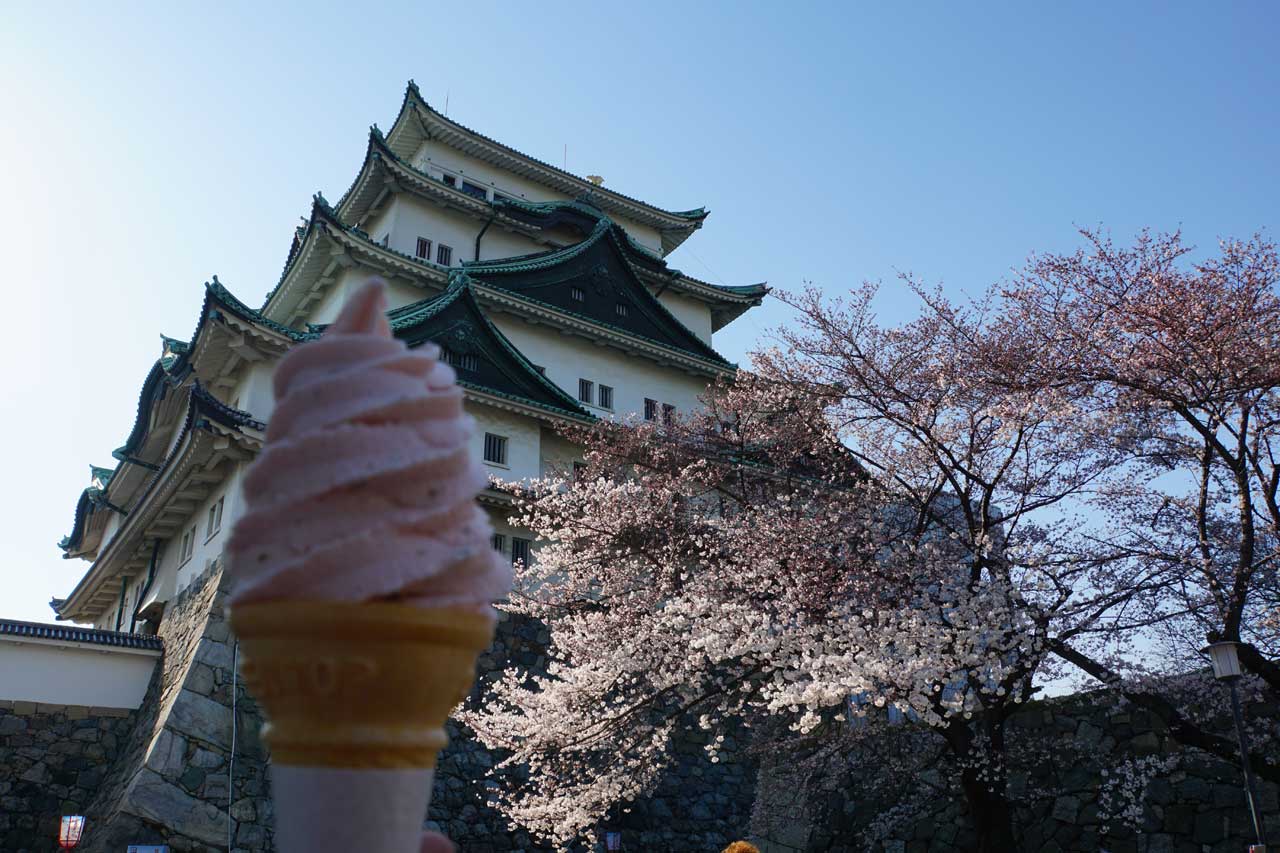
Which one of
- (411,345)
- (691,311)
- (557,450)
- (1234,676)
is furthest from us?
(691,311)

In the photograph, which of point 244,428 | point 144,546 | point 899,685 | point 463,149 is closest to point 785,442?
point 899,685

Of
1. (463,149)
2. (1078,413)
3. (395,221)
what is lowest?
(1078,413)

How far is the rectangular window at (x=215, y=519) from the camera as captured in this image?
18.0 meters

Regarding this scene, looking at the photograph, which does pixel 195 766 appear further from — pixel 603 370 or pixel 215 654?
pixel 603 370

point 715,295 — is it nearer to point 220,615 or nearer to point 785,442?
point 785,442

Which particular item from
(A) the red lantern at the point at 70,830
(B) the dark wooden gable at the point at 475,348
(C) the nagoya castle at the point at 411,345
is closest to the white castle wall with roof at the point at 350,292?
(C) the nagoya castle at the point at 411,345

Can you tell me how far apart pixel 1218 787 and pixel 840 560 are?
6.57 meters

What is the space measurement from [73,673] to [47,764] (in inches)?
67.6

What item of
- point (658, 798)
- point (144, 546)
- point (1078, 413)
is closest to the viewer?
point (1078, 413)

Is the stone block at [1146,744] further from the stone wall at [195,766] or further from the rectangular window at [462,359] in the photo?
the rectangular window at [462,359]

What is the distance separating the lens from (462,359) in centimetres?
2153

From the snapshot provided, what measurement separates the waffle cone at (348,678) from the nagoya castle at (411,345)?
43.8 feet

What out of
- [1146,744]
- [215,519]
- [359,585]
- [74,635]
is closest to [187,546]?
[215,519]

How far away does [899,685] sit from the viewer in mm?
Result: 9195
